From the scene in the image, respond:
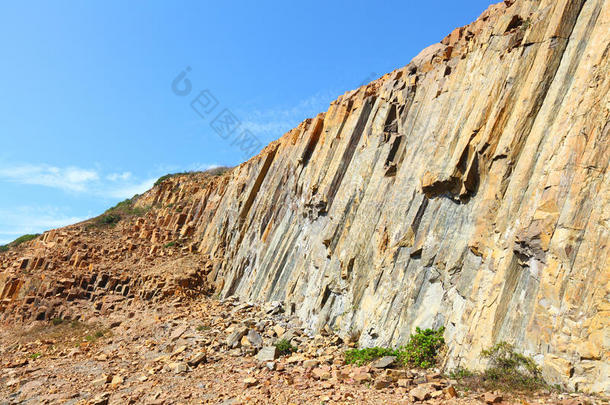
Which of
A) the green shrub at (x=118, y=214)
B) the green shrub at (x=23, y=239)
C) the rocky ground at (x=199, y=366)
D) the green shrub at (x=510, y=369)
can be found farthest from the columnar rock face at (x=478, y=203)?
the green shrub at (x=23, y=239)

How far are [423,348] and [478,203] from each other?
14.7 feet

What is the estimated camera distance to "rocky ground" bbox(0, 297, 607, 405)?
9.22 meters

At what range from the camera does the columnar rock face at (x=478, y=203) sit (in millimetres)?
7898

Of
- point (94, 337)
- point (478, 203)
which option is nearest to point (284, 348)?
point (478, 203)

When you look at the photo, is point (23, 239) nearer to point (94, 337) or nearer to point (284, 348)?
point (94, 337)

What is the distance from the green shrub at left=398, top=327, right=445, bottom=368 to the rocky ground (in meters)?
0.40

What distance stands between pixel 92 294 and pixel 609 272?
30.5m

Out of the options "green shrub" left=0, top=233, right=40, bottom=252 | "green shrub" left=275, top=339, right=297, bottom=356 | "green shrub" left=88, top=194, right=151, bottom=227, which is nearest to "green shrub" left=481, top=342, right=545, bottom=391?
"green shrub" left=275, top=339, right=297, bottom=356

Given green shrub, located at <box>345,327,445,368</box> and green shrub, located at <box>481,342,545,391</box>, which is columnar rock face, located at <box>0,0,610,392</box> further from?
green shrub, located at <box>345,327,445,368</box>

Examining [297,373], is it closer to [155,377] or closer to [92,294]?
[155,377]

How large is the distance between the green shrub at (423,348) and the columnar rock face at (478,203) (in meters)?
0.36

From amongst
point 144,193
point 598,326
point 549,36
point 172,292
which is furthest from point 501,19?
point 144,193

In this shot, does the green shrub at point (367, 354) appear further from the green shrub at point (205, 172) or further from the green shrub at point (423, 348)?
the green shrub at point (205, 172)

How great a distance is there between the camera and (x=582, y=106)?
877 centimetres
